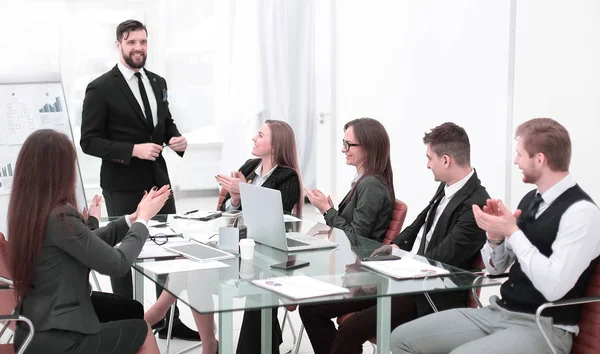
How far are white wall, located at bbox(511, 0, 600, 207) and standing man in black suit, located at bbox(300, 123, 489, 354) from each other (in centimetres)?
141

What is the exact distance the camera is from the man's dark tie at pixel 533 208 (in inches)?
110

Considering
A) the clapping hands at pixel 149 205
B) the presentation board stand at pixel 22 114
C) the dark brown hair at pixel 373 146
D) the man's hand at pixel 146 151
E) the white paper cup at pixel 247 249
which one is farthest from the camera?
the man's hand at pixel 146 151

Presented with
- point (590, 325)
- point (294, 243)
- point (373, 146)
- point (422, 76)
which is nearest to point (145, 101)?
point (373, 146)

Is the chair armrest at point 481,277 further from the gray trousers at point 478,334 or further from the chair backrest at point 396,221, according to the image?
the chair backrest at point 396,221

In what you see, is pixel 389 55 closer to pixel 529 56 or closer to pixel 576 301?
pixel 529 56

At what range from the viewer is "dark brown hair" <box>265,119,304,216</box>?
14.3 feet

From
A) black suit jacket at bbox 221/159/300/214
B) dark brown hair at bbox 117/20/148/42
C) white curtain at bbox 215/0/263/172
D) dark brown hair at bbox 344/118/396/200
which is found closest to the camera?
dark brown hair at bbox 344/118/396/200

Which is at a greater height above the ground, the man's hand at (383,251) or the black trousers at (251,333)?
the man's hand at (383,251)

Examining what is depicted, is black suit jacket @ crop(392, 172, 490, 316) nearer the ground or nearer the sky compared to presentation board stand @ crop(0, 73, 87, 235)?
nearer the ground

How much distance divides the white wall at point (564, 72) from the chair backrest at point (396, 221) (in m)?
1.34

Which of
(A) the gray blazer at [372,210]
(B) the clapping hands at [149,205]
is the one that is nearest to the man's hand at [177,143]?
(A) the gray blazer at [372,210]

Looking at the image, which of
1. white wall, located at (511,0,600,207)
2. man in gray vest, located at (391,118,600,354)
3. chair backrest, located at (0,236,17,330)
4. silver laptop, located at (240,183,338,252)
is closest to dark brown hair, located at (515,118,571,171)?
man in gray vest, located at (391,118,600,354)

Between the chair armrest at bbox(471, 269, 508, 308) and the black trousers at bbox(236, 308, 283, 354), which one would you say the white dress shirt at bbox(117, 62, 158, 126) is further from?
the chair armrest at bbox(471, 269, 508, 308)

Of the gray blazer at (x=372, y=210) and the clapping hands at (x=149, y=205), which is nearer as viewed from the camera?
the clapping hands at (x=149, y=205)
